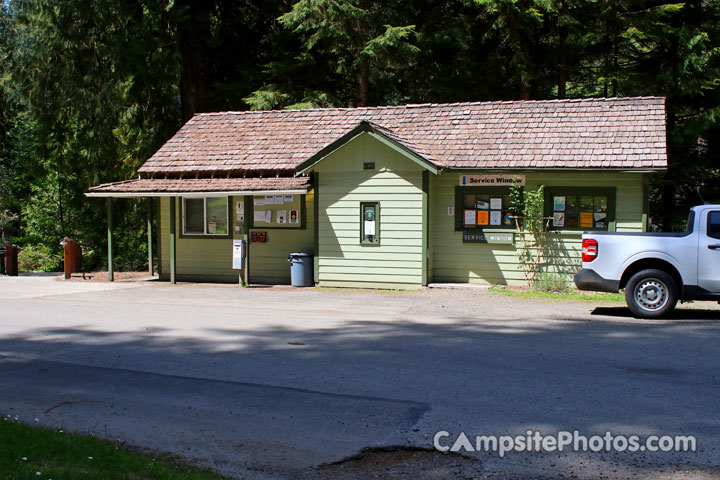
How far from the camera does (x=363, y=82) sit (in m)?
27.2

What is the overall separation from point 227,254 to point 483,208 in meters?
7.36

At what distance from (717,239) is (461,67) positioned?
55.3 ft

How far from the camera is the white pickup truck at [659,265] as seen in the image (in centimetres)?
1190

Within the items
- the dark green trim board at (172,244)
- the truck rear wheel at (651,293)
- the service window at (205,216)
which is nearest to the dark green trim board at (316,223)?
the service window at (205,216)

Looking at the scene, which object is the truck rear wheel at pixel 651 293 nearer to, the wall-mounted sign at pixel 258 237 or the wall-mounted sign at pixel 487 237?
the wall-mounted sign at pixel 487 237

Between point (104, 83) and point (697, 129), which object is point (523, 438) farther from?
point (104, 83)

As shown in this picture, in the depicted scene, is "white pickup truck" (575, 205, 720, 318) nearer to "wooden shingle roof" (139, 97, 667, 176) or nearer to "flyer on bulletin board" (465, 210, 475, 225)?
"wooden shingle roof" (139, 97, 667, 176)

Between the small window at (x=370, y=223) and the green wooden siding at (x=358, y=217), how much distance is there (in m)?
0.10

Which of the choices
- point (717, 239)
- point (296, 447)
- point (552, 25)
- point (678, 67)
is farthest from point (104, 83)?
point (296, 447)

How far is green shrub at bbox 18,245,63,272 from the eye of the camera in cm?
3225

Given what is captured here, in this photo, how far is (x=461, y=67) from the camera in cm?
2720

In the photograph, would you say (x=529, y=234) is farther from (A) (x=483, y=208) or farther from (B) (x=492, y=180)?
(B) (x=492, y=180)

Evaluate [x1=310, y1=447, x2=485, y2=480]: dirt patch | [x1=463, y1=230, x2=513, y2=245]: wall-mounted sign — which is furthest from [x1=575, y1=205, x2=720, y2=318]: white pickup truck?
[x1=310, y1=447, x2=485, y2=480]: dirt patch

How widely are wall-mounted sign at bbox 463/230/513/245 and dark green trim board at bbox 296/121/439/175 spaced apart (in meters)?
2.07
